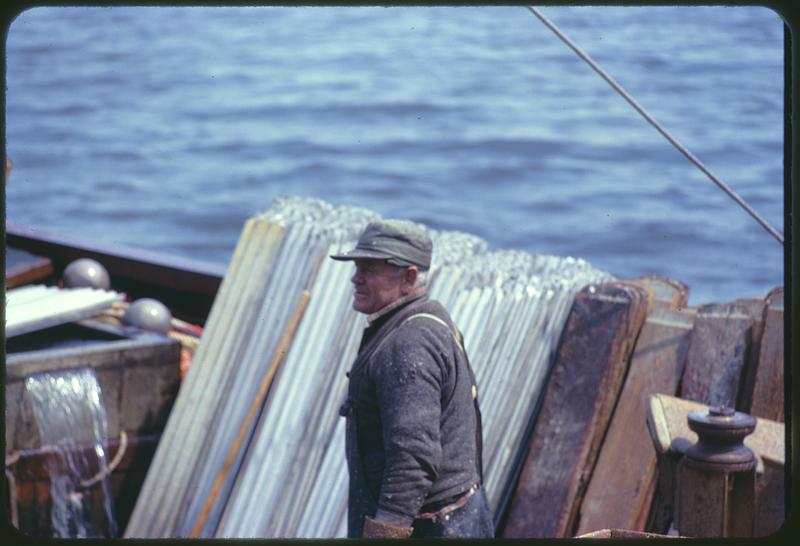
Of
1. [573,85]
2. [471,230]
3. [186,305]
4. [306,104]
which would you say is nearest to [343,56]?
[306,104]

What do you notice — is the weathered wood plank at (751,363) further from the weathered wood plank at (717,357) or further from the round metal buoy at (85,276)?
the round metal buoy at (85,276)

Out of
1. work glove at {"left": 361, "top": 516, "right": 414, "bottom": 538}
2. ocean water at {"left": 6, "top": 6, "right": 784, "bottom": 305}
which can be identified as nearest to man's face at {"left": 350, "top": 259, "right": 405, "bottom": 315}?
work glove at {"left": 361, "top": 516, "right": 414, "bottom": 538}

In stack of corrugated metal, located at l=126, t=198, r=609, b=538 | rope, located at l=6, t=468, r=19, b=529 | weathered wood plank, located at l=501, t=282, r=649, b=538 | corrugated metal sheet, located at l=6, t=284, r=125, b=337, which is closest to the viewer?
weathered wood plank, located at l=501, t=282, r=649, b=538

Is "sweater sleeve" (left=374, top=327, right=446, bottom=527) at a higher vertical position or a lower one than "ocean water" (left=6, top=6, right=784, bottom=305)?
higher

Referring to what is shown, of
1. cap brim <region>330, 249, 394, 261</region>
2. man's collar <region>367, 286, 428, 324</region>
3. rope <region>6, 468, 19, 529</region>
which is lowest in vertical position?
rope <region>6, 468, 19, 529</region>

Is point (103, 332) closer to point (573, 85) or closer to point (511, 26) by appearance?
point (573, 85)

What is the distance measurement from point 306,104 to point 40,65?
312 inches

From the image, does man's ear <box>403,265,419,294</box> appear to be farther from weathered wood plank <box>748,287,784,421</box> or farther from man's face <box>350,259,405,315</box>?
weathered wood plank <box>748,287,784,421</box>

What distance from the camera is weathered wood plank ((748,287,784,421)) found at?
5609mm

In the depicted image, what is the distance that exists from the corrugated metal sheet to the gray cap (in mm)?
3431

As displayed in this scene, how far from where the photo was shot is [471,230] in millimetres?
18219

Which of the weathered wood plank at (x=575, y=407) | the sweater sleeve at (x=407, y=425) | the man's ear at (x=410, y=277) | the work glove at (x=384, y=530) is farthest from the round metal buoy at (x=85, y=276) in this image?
the work glove at (x=384, y=530)

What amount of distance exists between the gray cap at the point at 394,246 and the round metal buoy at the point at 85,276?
165 inches

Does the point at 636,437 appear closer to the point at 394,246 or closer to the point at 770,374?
the point at 770,374
